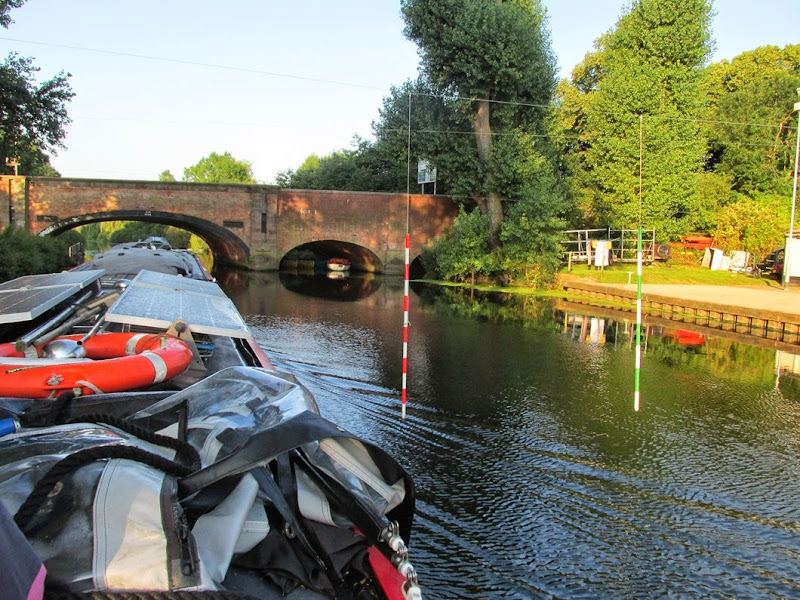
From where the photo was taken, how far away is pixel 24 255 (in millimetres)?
16328

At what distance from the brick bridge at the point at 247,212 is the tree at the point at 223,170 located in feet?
124

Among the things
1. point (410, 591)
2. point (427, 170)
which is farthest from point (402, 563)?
point (427, 170)

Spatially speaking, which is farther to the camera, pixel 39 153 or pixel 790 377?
pixel 39 153

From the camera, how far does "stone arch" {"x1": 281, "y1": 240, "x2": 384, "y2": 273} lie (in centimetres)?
3456

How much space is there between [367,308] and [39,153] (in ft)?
34.5

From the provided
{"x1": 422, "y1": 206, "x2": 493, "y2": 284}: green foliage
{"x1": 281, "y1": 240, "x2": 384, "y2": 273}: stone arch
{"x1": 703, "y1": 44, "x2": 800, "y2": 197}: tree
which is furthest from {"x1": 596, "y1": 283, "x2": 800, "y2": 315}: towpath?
{"x1": 281, "y1": 240, "x2": 384, "y2": 273}: stone arch

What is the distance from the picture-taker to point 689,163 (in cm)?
2684

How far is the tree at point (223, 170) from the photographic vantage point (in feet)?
232

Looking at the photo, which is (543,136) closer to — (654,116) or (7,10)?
(654,116)

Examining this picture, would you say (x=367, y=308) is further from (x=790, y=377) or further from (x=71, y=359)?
(x=71, y=359)

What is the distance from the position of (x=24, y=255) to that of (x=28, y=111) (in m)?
4.45

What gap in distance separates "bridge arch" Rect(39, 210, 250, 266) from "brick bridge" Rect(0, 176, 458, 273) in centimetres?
4

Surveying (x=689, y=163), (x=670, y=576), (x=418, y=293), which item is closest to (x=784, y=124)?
(x=689, y=163)

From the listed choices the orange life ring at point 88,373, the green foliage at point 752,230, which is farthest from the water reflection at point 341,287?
the orange life ring at point 88,373
